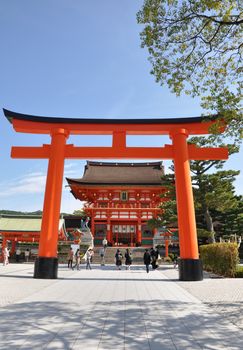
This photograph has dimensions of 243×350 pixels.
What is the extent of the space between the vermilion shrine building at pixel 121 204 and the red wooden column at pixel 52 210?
18.1m

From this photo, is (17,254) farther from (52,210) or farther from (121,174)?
(121,174)

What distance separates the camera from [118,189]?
108 feet

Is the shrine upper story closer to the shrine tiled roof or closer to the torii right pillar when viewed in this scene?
the shrine tiled roof

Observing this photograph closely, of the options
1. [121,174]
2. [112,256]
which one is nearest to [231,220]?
[112,256]

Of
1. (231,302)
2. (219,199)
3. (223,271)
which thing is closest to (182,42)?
(231,302)

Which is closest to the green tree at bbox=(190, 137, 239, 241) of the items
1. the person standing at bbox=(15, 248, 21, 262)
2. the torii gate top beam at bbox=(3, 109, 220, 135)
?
the torii gate top beam at bbox=(3, 109, 220, 135)

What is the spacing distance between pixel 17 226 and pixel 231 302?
21449 mm

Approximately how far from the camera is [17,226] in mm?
25375

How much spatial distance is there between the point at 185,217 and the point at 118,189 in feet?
67.3

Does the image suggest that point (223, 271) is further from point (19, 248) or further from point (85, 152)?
point (19, 248)

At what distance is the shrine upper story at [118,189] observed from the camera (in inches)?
1248

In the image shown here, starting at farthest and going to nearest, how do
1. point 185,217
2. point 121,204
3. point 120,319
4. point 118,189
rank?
point 121,204 < point 118,189 < point 185,217 < point 120,319

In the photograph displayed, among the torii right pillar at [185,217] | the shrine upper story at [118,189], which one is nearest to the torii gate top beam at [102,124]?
the torii right pillar at [185,217]

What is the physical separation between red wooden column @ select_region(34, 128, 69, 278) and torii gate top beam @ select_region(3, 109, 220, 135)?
0.46m
